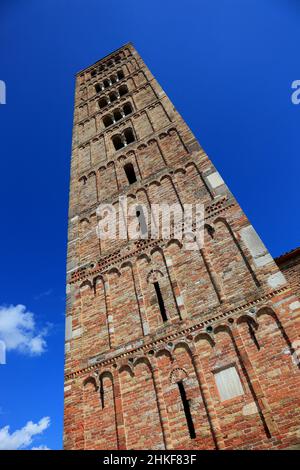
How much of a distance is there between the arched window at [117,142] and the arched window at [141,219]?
5.89 metres

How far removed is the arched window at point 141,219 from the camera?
10.9 meters

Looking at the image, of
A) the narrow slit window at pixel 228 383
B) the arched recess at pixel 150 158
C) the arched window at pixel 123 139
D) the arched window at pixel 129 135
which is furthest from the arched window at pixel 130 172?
the narrow slit window at pixel 228 383

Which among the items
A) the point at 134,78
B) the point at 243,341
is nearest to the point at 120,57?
the point at 134,78

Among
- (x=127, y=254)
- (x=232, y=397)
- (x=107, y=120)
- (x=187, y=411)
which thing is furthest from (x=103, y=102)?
(x=232, y=397)

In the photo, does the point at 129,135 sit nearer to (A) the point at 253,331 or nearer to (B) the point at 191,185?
(B) the point at 191,185

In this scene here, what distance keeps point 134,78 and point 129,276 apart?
14.7 metres

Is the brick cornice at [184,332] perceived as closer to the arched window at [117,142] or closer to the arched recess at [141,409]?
the arched recess at [141,409]

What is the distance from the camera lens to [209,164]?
11.3m

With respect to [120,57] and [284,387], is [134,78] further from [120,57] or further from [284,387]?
[284,387]

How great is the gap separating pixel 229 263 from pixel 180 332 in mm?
2061

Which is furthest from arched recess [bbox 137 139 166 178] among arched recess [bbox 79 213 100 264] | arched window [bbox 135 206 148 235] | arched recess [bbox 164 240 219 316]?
arched recess [bbox 164 240 219 316]

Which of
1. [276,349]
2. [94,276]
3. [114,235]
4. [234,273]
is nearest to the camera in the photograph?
[276,349]

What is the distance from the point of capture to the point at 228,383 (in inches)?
277

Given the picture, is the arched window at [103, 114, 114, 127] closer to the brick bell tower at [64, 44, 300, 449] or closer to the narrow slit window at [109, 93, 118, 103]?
the narrow slit window at [109, 93, 118, 103]
